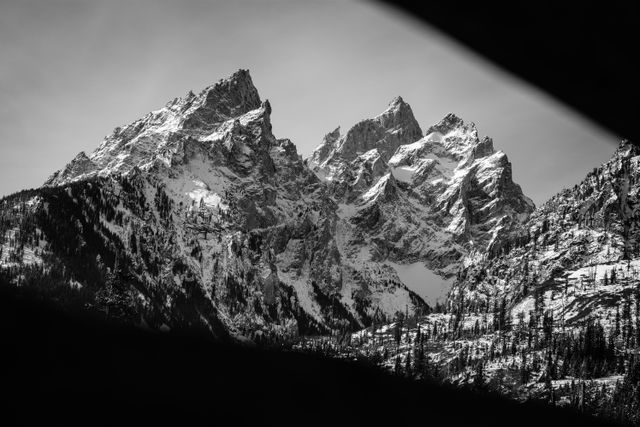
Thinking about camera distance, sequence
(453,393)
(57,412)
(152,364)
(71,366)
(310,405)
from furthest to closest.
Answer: (453,393), (310,405), (152,364), (71,366), (57,412)

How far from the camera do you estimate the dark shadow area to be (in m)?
4.31

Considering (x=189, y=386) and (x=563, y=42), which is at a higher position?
(x=563, y=42)

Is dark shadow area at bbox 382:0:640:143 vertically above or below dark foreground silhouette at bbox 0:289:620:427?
above

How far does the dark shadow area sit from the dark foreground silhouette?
2345mm

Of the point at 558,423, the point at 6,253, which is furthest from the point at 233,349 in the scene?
the point at 6,253

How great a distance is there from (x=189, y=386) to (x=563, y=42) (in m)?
3.32

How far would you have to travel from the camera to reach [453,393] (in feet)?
15.1

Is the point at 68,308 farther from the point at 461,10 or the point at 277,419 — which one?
the point at 461,10

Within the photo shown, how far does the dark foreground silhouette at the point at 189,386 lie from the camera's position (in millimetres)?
3506

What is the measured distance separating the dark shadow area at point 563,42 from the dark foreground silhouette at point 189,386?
2345mm

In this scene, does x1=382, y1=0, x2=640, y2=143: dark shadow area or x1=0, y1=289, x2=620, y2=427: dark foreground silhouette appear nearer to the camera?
x1=0, y1=289, x2=620, y2=427: dark foreground silhouette

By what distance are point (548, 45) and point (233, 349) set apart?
2.96 meters

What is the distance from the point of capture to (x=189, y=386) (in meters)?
3.93

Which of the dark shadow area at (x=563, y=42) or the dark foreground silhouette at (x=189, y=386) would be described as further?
the dark shadow area at (x=563, y=42)
